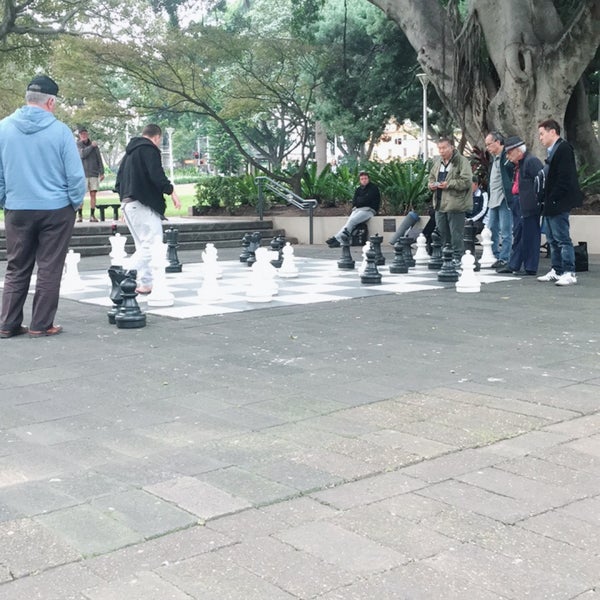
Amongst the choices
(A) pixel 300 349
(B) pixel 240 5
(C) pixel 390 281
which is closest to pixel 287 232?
(C) pixel 390 281

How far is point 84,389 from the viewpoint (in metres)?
5.41

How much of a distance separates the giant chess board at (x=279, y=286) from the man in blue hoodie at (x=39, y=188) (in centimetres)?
146

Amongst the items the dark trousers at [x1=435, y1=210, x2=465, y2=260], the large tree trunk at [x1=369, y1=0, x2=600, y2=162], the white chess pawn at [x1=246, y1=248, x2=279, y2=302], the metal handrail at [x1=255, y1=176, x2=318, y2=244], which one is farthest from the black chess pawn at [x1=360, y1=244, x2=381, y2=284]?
the metal handrail at [x1=255, y1=176, x2=318, y2=244]

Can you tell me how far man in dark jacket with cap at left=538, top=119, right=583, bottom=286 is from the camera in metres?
9.88

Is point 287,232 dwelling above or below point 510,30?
below

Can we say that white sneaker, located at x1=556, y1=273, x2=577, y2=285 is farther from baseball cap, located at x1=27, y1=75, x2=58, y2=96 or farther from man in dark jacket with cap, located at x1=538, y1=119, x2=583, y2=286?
baseball cap, located at x1=27, y1=75, x2=58, y2=96

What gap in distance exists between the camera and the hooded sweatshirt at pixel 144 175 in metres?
9.06

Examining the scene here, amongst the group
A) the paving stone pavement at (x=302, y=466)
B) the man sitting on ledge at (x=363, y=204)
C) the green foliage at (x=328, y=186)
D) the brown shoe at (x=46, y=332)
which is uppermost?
the green foliage at (x=328, y=186)

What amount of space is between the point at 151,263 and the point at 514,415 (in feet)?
18.0

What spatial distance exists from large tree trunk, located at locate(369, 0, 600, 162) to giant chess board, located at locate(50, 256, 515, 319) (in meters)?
4.25

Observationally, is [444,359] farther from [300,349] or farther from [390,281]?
[390,281]

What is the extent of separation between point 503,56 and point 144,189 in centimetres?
827

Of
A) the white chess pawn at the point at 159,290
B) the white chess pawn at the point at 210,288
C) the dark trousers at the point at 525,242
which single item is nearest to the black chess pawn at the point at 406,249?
the dark trousers at the point at 525,242

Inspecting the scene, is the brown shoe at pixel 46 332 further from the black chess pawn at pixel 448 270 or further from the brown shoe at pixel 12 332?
the black chess pawn at pixel 448 270
